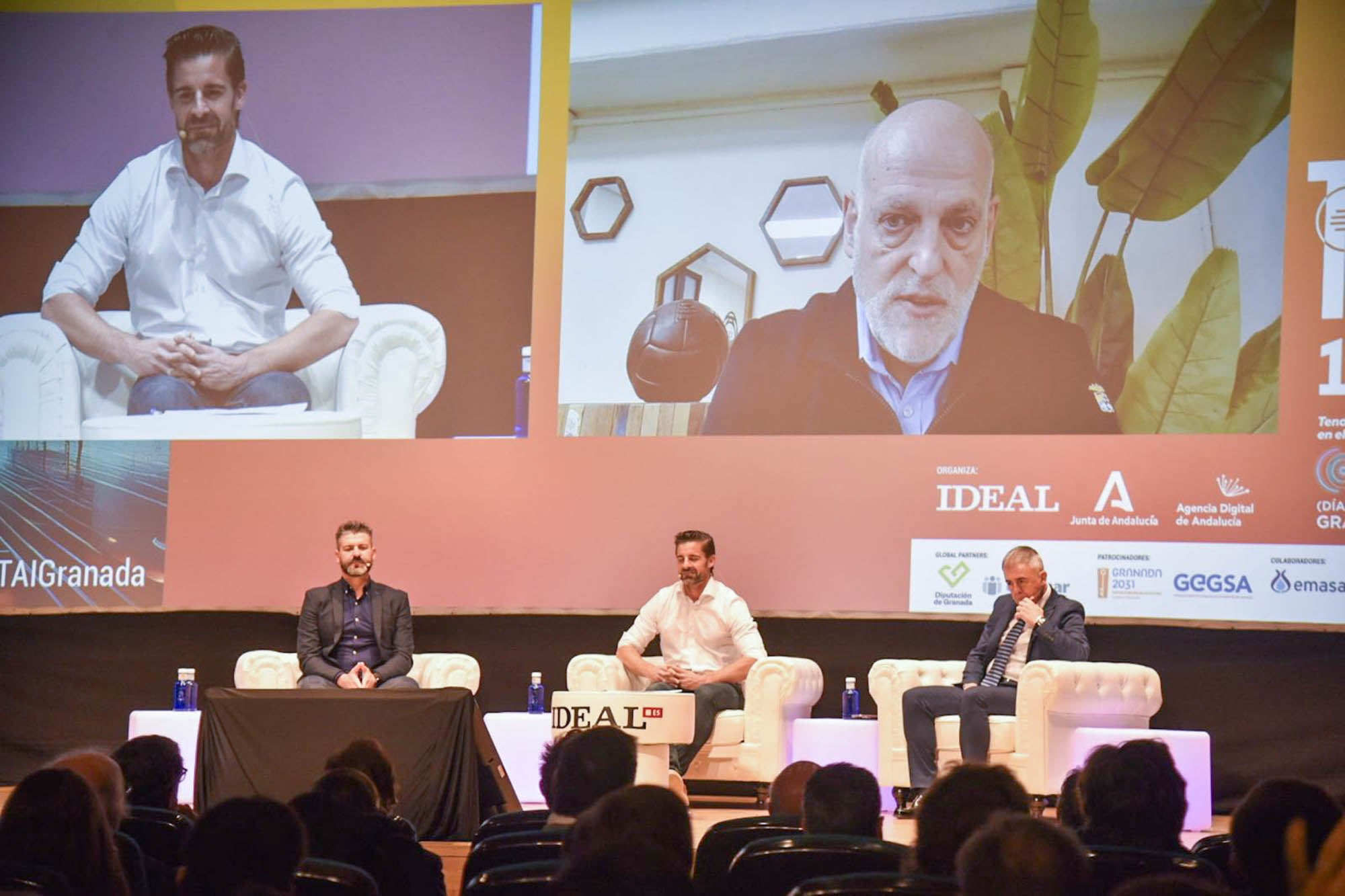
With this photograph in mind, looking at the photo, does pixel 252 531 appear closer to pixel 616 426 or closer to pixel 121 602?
pixel 121 602

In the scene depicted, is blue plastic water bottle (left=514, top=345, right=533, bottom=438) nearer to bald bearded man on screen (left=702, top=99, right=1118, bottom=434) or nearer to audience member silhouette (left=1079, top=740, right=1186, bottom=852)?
bald bearded man on screen (left=702, top=99, right=1118, bottom=434)

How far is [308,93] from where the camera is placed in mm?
7445

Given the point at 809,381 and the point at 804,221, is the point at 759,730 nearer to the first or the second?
the point at 809,381

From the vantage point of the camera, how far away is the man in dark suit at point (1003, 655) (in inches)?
236

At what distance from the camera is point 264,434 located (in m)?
7.38

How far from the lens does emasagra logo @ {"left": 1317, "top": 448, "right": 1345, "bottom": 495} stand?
634 cm

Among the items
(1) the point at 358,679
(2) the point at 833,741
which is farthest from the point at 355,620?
(2) the point at 833,741

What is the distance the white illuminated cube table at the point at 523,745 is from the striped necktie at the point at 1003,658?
1.82 metres

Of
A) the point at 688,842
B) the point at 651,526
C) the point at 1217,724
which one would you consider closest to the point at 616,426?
the point at 651,526

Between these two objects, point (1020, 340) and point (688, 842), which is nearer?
point (688, 842)

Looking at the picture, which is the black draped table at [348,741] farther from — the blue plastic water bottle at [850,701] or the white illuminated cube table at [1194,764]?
the white illuminated cube table at [1194,764]

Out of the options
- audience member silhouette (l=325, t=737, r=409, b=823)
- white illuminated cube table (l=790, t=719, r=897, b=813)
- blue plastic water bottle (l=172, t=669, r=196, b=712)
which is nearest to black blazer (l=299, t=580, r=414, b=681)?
blue plastic water bottle (l=172, t=669, r=196, b=712)

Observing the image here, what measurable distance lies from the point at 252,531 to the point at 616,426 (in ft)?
6.00

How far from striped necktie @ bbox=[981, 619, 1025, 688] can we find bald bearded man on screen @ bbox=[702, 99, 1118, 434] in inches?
37.5
